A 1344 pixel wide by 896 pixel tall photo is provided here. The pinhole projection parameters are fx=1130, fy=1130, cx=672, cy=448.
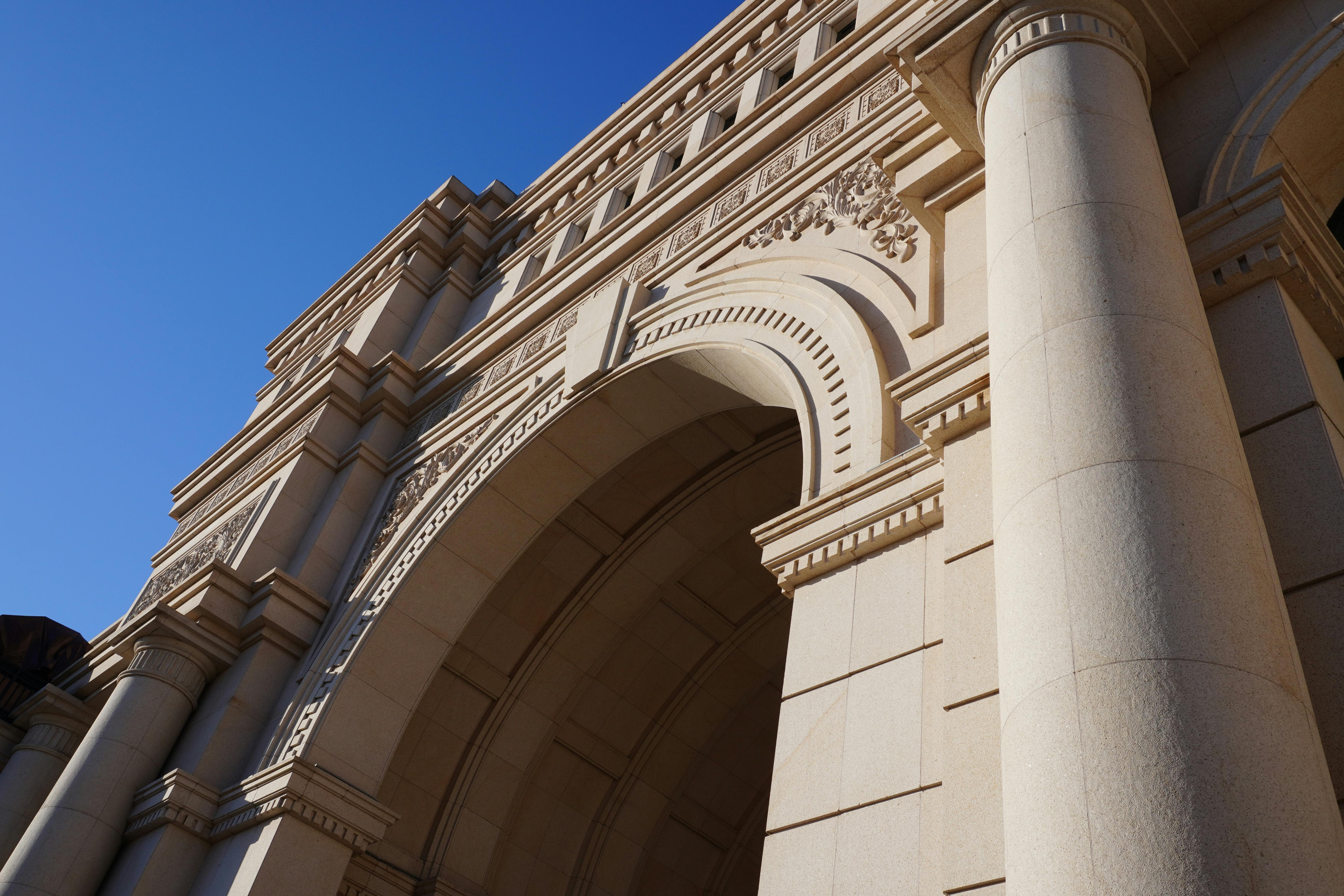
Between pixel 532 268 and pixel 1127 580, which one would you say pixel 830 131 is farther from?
pixel 1127 580

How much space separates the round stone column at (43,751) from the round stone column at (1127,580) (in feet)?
45.1

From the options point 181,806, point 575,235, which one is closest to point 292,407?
point 575,235

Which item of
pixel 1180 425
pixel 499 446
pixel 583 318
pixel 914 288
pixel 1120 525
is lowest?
pixel 1120 525

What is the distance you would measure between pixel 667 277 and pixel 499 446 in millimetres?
2569

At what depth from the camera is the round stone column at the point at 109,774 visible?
10602 mm

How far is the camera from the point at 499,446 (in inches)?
479

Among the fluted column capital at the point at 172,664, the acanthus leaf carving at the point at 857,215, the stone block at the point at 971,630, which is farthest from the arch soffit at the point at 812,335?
the fluted column capital at the point at 172,664

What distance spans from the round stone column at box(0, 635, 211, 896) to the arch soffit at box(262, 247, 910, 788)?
1.45m

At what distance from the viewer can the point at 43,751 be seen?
14.5 metres

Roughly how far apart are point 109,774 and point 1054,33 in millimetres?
10714

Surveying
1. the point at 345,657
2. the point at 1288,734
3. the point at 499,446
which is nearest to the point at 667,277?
the point at 499,446

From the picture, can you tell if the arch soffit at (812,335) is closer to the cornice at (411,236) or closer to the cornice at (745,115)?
the cornice at (745,115)

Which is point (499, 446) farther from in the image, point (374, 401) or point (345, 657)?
point (374, 401)

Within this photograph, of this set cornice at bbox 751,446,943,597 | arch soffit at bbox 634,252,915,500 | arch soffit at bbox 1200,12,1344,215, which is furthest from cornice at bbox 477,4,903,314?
cornice at bbox 751,446,943,597
